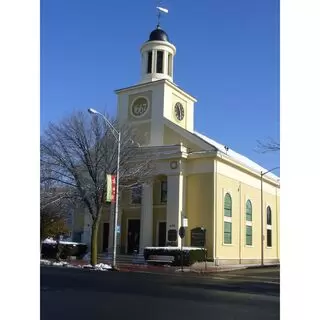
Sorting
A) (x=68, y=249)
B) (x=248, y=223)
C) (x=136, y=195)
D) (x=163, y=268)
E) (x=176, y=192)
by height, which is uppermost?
(x=176, y=192)

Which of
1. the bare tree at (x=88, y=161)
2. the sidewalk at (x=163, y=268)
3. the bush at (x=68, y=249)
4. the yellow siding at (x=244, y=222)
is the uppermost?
the bare tree at (x=88, y=161)

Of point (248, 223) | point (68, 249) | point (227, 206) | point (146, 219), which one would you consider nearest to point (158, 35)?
point (248, 223)

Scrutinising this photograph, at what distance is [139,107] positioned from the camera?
37.1 feet

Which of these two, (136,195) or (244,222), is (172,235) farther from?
(244,222)

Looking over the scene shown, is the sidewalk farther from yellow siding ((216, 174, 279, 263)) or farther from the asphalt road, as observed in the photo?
the asphalt road

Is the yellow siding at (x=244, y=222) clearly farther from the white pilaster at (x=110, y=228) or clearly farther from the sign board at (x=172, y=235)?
the sign board at (x=172, y=235)

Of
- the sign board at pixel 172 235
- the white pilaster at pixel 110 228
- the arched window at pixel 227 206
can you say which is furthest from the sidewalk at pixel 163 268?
the sign board at pixel 172 235

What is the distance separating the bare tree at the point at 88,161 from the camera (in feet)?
25.9

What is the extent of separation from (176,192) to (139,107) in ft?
18.3

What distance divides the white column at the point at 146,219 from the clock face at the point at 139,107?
16.3 ft
